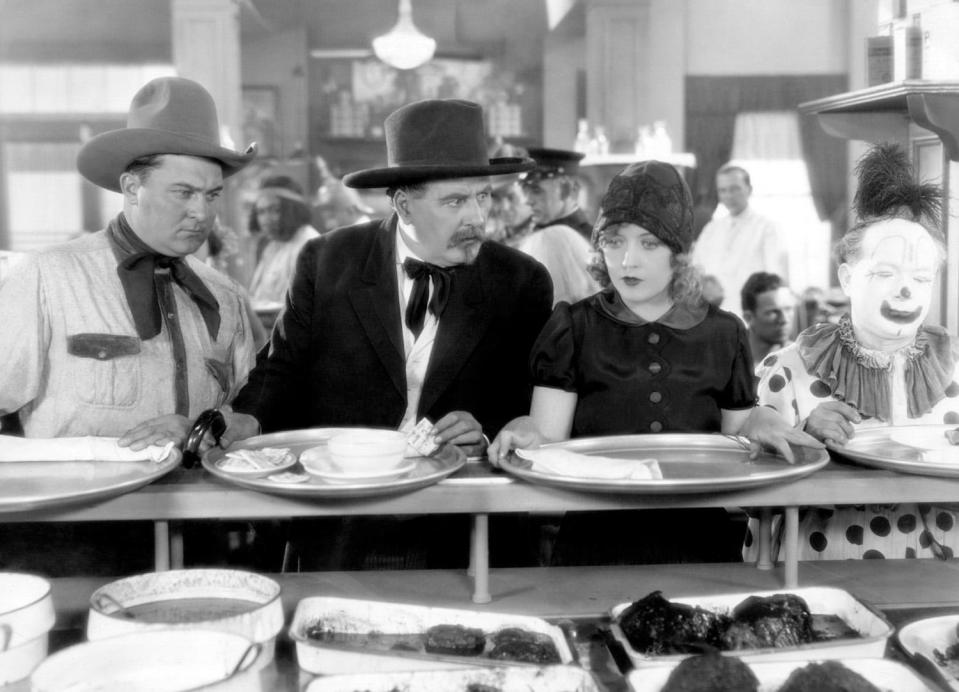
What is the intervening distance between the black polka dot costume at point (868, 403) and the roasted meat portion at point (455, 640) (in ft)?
2.58

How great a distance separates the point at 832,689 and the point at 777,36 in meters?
9.22

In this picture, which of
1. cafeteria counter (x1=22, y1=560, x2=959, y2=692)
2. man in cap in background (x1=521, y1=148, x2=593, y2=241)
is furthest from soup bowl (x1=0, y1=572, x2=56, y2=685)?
man in cap in background (x1=521, y1=148, x2=593, y2=241)

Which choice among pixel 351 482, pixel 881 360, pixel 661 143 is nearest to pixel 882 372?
pixel 881 360

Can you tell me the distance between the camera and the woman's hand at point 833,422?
6.20 feet

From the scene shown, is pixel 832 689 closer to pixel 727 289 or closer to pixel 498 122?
pixel 727 289

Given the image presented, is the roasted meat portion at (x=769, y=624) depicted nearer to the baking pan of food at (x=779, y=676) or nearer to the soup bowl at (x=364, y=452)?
the baking pan of food at (x=779, y=676)

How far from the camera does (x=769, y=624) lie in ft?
4.84

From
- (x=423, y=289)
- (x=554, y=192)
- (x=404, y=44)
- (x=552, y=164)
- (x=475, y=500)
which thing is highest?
(x=404, y=44)

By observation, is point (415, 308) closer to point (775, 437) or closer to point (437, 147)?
point (437, 147)

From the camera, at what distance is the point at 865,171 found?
2334mm

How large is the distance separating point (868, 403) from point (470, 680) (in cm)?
126

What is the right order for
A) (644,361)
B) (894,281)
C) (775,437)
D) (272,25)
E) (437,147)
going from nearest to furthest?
(775,437), (894,281), (644,361), (437,147), (272,25)

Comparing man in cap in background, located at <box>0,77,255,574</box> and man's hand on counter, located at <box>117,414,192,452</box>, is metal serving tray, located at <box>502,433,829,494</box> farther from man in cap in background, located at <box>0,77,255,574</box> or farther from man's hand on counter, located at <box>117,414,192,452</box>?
man in cap in background, located at <box>0,77,255,574</box>

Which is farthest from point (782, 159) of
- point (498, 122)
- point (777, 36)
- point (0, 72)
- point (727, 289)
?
point (0, 72)
